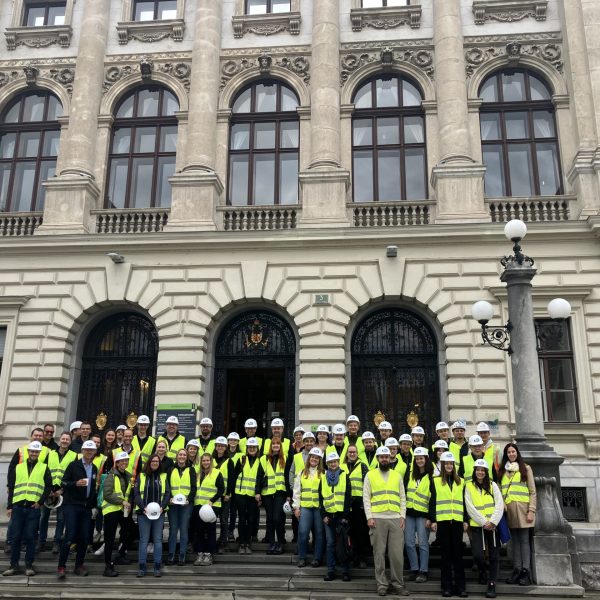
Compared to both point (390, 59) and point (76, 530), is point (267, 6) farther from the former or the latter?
point (76, 530)

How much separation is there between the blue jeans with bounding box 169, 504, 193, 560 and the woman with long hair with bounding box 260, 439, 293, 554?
142cm

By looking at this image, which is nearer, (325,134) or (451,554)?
(451,554)

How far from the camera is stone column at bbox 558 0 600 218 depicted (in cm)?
1717

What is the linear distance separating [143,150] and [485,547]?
1529 centimetres

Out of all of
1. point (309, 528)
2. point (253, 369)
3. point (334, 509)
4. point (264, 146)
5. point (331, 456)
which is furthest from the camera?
point (264, 146)

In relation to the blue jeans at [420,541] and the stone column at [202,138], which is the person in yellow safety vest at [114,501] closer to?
the blue jeans at [420,541]

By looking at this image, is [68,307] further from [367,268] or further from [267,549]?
[267,549]

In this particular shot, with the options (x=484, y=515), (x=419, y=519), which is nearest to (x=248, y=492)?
(x=419, y=519)

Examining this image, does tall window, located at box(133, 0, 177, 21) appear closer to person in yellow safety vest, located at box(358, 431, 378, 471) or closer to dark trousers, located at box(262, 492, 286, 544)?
person in yellow safety vest, located at box(358, 431, 378, 471)

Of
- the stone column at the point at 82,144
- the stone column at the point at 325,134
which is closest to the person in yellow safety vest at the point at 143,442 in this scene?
the stone column at the point at 325,134

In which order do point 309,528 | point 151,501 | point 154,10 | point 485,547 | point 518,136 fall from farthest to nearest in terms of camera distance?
point 154,10 < point 518,136 < point 151,501 < point 309,528 < point 485,547

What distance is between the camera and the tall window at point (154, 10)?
2111 cm

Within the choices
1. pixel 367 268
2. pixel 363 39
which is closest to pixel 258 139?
pixel 363 39

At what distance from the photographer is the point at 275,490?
1150cm
